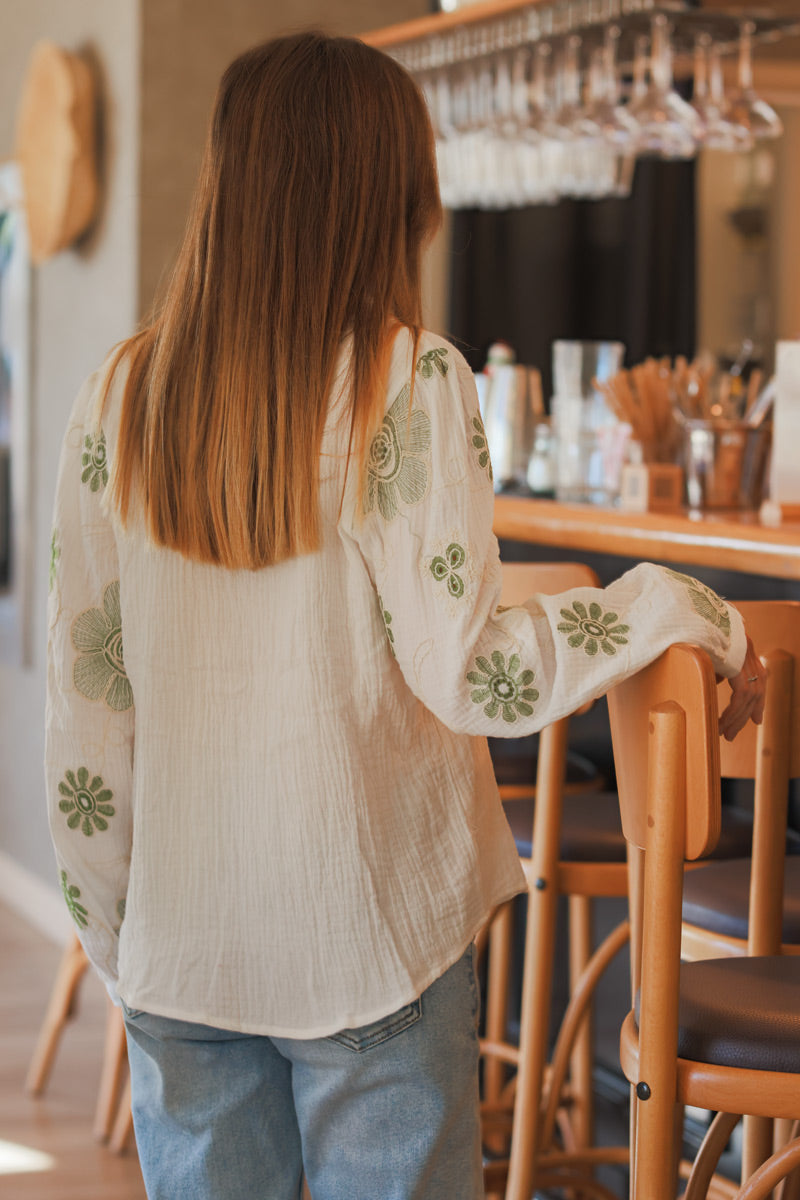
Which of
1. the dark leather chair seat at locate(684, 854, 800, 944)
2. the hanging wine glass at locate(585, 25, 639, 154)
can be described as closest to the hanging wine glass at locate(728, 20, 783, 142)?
the hanging wine glass at locate(585, 25, 639, 154)

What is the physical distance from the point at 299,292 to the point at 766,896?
2.61 feet

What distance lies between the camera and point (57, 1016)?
9.73 feet

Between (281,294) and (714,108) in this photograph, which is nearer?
(281,294)

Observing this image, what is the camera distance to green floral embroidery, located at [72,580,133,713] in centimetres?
130

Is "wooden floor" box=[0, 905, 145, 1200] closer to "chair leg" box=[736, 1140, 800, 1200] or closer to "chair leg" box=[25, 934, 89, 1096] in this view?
"chair leg" box=[25, 934, 89, 1096]

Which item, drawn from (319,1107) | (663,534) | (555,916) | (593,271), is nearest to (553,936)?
(555,916)

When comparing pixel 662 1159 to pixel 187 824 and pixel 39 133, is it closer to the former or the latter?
pixel 187 824

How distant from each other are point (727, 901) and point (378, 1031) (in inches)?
24.3

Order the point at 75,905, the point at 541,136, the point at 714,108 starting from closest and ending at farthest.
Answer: the point at 75,905
the point at 714,108
the point at 541,136

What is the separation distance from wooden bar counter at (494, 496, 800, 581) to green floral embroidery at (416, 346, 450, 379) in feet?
3.18

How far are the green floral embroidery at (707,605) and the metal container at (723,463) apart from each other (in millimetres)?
1381

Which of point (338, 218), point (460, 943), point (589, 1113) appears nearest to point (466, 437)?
point (338, 218)

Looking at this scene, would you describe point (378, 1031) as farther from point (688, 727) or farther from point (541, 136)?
point (541, 136)

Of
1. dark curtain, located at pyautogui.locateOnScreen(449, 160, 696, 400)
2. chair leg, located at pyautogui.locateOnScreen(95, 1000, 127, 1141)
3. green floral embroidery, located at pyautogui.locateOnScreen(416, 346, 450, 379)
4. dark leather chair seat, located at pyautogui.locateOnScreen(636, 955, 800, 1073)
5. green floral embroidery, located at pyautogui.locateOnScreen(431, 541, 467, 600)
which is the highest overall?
dark curtain, located at pyautogui.locateOnScreen(449, 160, 696, 400)
